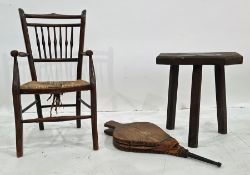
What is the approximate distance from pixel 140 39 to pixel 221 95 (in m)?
0.92

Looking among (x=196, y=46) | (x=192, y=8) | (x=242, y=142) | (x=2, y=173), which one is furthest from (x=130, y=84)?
(x=2, y=173)

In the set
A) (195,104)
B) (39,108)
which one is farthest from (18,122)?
(195,104)

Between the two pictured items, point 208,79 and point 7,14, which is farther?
point 208,79

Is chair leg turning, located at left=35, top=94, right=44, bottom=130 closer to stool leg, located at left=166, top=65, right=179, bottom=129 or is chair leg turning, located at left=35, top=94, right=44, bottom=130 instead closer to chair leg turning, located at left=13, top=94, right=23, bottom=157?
chair leg turning, located at left=13, top=94, right=23, bottom=157

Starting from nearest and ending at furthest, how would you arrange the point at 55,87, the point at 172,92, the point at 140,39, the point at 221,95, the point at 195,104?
the point at 55,87, the point at 195,104, the point at 221,95, the point at 172,92, the point at 140,39

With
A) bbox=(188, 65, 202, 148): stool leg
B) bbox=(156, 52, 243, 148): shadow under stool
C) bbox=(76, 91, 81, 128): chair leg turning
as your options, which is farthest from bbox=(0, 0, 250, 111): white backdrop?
bbox=(188, 65, 202, 148): stool leg

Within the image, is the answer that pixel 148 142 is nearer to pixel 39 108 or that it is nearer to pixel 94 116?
pixel 94 116

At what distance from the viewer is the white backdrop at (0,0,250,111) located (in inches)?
94.7

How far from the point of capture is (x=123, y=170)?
57.4 inches

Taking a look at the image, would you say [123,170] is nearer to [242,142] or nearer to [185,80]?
[242,142]

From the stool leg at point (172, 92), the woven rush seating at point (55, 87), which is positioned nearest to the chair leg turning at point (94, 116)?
the woven rush seating at point (55, 87)

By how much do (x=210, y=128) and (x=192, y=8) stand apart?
3.48ft

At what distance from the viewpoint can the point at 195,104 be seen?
1683 millimetres

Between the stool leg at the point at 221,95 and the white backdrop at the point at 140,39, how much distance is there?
685 millimetres
